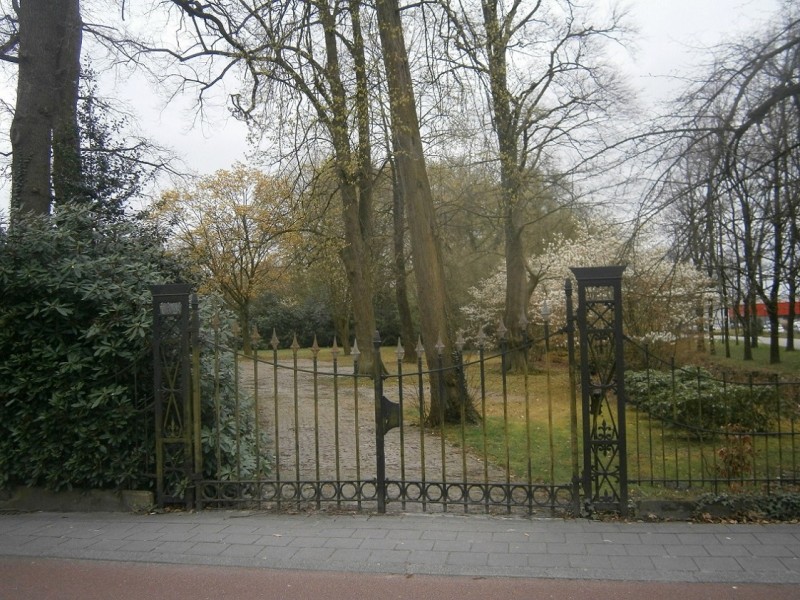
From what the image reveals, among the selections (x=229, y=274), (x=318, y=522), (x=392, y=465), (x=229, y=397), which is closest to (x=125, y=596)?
(x=318, y=522)

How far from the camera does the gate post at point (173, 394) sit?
7.14 meters

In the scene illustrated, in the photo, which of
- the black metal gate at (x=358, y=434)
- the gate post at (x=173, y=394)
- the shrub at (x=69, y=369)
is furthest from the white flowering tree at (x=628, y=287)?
the shrub at (x=69, y=369)

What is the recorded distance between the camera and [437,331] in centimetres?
→ 1243

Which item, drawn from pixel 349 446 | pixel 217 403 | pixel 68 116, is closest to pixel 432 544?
pixel 217 403

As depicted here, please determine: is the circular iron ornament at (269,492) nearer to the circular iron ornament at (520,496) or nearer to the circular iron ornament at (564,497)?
the circular iron ornament at (520,496)

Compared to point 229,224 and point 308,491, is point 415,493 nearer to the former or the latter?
point 308,491

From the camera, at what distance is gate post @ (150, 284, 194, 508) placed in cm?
714

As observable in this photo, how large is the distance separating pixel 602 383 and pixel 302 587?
323cm

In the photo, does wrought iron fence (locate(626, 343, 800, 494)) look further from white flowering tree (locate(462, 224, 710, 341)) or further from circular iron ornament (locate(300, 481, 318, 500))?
circular iron ornament (locate(300, 481, 318, 500))

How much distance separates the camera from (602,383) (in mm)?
6539

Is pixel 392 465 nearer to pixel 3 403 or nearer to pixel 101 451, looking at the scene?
pixel 101 451

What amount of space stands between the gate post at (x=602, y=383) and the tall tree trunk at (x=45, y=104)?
844 centimetres

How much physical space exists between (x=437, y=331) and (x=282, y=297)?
2882 cm

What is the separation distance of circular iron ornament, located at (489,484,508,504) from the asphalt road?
1.48 m
